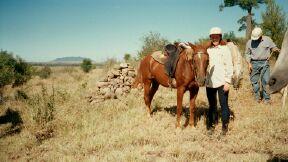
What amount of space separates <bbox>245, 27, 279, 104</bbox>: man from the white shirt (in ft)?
11.7

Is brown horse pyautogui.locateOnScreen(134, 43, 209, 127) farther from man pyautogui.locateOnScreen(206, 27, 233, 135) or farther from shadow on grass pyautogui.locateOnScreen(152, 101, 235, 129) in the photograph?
shadow on grass pyautogui.locateOnScreen(152, 101, 235, 129)

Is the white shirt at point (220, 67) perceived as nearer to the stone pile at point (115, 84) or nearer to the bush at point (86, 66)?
the stone pile at point (115, 84)

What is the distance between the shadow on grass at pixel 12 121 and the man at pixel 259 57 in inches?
303

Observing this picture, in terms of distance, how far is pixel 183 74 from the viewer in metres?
8.10

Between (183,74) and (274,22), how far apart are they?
570 inches

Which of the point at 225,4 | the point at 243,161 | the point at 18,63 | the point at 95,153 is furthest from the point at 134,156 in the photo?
the point at 225,4

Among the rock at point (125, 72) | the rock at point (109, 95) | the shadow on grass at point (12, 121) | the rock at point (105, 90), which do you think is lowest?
the shadow on grass at point (12, 121)

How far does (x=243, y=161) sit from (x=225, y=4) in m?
39.9

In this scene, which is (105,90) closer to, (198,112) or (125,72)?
(125,72)

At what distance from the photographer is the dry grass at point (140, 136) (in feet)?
20.8

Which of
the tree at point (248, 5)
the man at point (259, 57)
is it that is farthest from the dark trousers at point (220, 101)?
the tree at point (248, 5)

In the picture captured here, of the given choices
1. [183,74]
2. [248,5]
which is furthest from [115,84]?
[248,5]

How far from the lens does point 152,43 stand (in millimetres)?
22781

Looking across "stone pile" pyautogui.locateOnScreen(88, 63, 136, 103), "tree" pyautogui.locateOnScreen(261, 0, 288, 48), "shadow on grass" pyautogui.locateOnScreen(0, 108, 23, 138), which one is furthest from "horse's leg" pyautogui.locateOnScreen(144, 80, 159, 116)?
"tree" pyautogui.locateOnScreen(261, 0, 288, 48)
